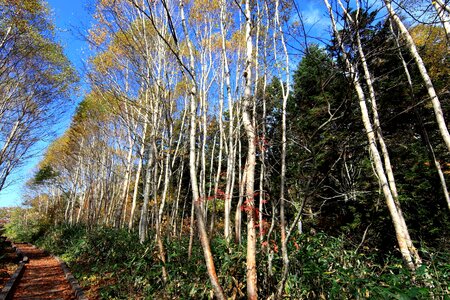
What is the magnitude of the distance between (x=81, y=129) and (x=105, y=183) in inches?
135

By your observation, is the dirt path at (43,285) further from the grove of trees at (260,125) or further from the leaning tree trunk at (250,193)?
the leaning tree trunk at (250,193)

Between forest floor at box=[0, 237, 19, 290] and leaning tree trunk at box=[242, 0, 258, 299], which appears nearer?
leaning tree trunk at box=[242, 0, 258, 299]

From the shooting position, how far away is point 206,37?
8359 millimetres

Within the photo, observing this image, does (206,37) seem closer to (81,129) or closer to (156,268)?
(156,268)

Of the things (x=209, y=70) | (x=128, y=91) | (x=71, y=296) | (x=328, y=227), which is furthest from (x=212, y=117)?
(x=71, y=296)

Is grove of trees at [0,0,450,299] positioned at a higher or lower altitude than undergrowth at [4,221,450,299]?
higher

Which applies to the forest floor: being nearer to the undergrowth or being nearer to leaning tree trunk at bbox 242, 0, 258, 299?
the undergrowth

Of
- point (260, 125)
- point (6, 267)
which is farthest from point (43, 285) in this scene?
point (260, 125)

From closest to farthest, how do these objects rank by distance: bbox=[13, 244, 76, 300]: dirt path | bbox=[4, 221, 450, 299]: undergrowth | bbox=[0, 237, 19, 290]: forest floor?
bbox=[4, 221, 450, 299]: undergrowth < bbox=[13, 244, 76, 300]: dirt path < bbox=[0, 237, 19, 290]: forest floor

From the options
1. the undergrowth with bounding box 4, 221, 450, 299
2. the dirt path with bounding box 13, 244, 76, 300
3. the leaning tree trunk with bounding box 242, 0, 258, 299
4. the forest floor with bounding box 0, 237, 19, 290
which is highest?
the leaning tree trunk with bounding box 242, 0, 258, 299

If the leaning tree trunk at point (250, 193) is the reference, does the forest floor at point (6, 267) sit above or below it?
below

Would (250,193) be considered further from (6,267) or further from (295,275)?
(6,267)

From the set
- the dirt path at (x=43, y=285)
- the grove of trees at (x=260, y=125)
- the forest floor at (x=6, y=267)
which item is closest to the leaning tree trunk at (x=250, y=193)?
the grove of trees at (x=260, y=125)

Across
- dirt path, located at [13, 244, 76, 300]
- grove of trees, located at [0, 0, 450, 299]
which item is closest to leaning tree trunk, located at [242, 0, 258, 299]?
grove of trees, located at [0, 0, 450, 299]
